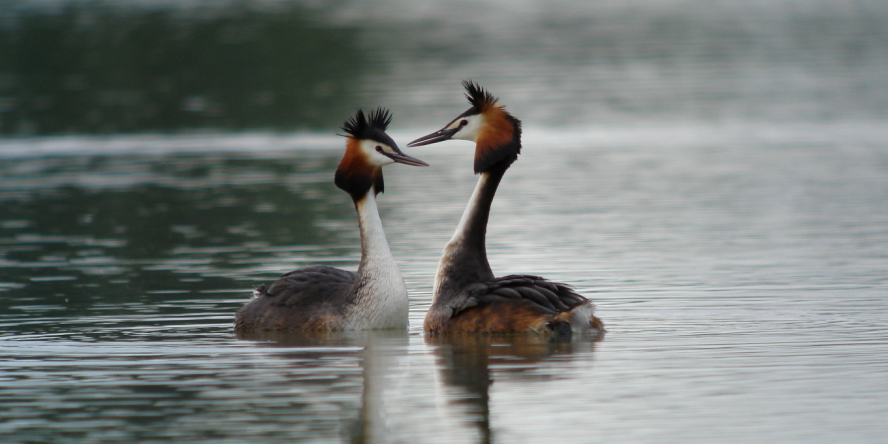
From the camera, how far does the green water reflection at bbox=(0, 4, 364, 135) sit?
139 ft

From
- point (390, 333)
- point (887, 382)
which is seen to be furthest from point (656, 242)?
point (887, 382)

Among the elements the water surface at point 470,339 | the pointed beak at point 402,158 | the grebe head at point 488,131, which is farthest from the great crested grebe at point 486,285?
the water surface at point 470,339

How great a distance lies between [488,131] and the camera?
43.5 ft

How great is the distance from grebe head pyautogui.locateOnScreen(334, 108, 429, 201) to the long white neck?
0.80 ft

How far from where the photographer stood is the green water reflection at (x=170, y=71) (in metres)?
42.2

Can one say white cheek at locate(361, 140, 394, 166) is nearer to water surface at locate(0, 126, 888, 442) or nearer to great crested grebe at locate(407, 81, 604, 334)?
great crested grebe at locate(407, 81, 604, 334)

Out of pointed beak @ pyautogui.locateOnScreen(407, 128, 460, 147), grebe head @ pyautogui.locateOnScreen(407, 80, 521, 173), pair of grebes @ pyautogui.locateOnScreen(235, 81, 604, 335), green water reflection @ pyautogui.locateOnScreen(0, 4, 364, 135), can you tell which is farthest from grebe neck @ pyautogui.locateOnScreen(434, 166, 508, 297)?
green water reflection @ pyautogui.locateOnScreen(0, 4, 364, 135)

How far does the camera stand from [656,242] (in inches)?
746

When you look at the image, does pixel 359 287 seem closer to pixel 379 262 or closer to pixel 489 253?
pixel 379 262

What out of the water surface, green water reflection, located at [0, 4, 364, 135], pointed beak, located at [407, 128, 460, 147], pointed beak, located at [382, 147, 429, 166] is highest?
green water reflection, located at [0, 4, 364, 135]

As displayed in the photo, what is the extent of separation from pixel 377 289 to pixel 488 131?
1.87 metres

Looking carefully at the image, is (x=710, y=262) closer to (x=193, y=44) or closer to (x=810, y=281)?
(x=810, y=281)

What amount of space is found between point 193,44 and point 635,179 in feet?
144

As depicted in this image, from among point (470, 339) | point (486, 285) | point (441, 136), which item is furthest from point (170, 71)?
point (470, 339)
